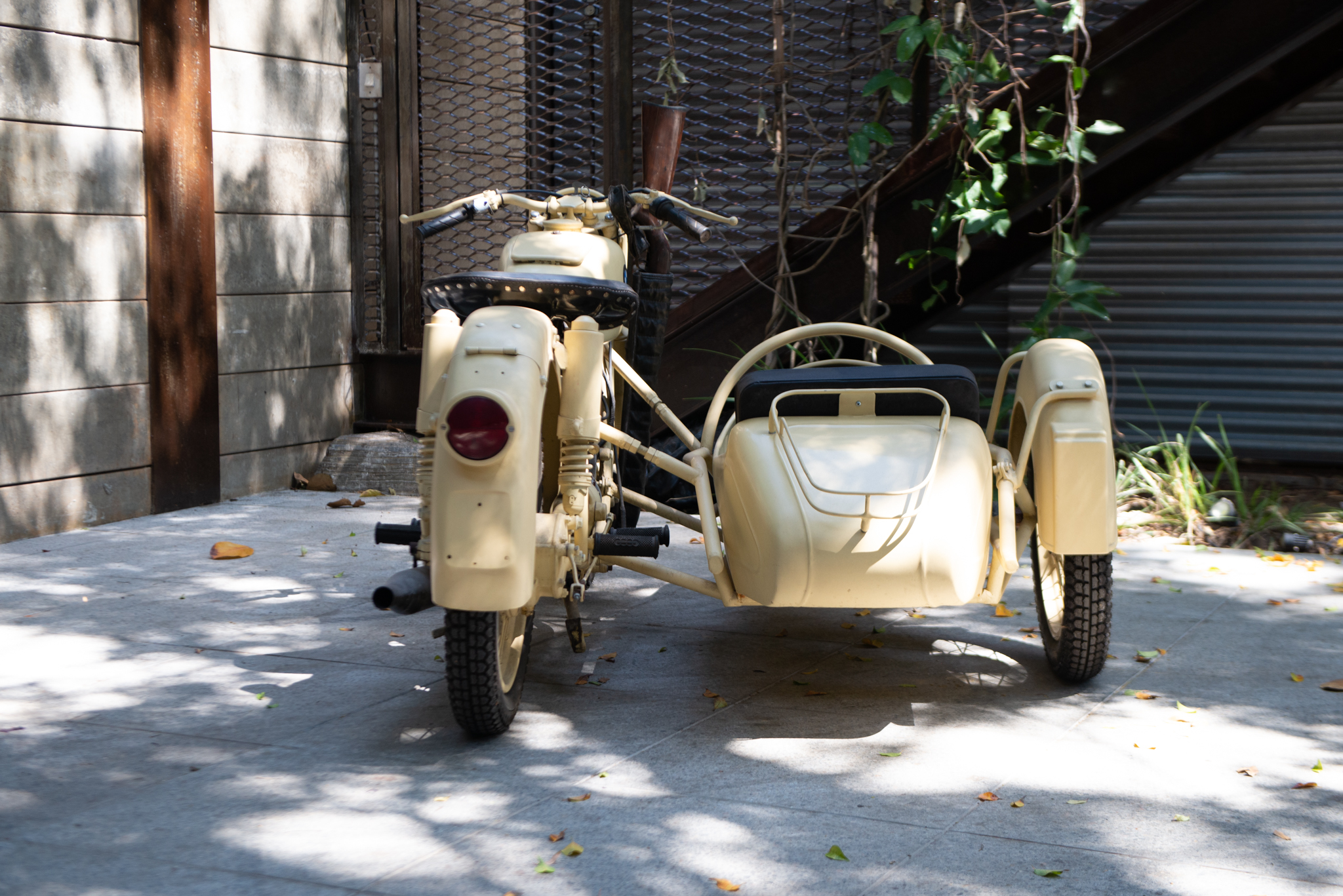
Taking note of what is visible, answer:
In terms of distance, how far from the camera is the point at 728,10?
24.6 ft

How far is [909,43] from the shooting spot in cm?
619

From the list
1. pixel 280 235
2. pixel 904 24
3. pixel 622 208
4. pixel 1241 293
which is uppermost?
pixel 904 24

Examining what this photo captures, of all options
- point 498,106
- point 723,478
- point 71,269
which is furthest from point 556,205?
point 498,106

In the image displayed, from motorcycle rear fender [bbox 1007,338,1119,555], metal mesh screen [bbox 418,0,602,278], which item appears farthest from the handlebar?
metal mesh screen [bbox 418,0,602,278]

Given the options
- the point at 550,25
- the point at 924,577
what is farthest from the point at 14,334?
the point at 924,577

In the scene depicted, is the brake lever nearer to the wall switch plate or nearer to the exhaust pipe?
the exhaust pipe

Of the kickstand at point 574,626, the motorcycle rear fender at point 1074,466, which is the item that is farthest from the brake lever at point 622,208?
the motorcycle rear fender at point 1074,466

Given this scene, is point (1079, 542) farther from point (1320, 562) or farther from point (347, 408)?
point (347, 408)

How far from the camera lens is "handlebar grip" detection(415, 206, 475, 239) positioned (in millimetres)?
3971

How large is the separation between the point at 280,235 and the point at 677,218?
12.7ft

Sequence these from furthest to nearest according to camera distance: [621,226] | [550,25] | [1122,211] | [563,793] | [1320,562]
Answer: [550,25]
[1122,211]
[1320,562]
[621,226]
[563,793]

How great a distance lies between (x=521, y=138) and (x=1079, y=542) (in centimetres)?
543

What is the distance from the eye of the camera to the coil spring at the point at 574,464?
344 cm

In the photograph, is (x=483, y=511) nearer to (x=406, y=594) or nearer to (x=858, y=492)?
(x=406, y=594)
